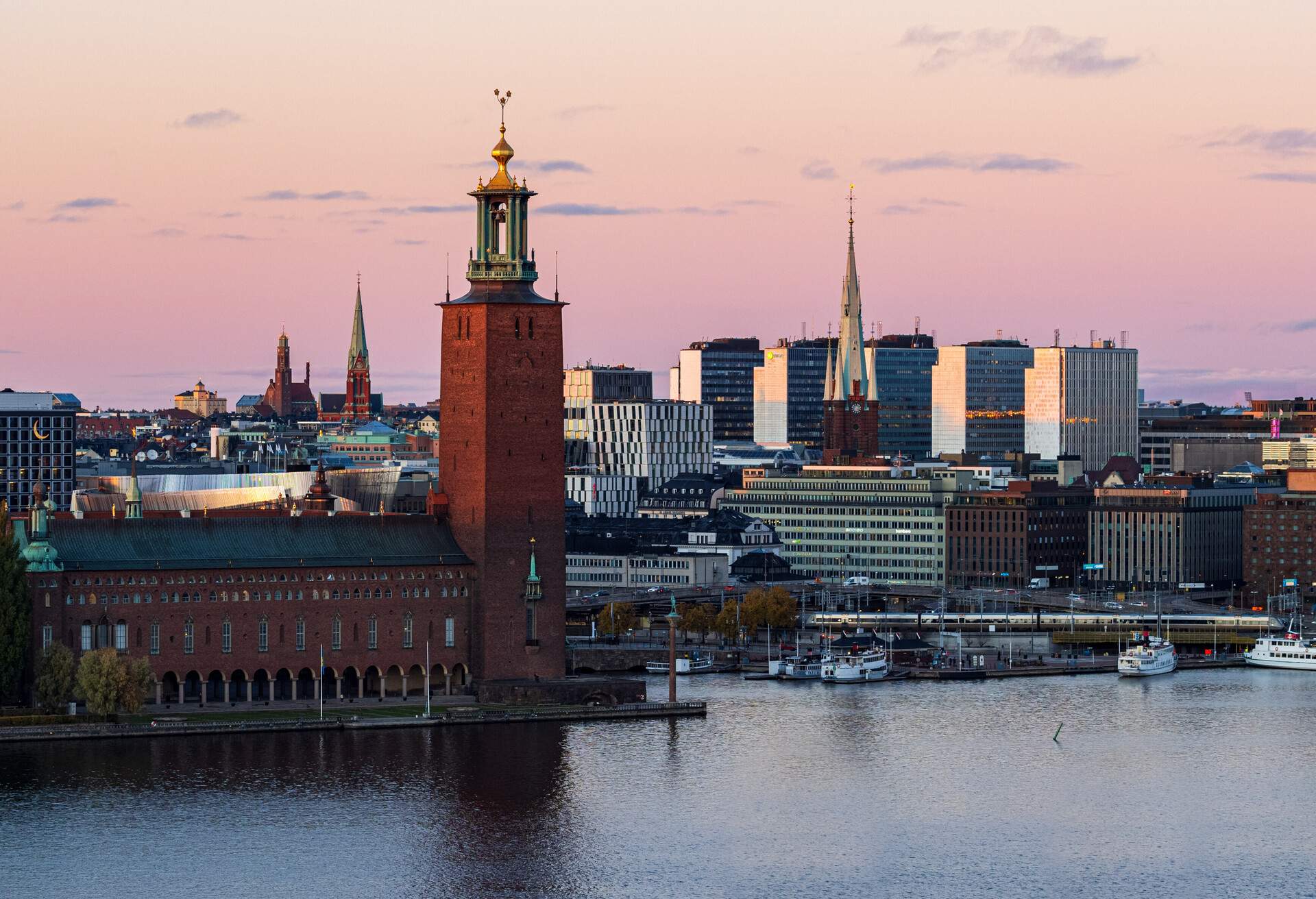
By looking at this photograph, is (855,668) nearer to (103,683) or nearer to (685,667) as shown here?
(685,667)

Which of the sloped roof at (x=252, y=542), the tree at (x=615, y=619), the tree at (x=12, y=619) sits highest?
the sloped roof at (x=252, y=542)

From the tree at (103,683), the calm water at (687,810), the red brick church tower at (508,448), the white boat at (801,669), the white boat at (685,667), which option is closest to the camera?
the calm water at (687,810)

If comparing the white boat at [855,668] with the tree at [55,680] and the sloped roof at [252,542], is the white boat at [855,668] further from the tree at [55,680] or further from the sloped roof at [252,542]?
the tree at [55,680]

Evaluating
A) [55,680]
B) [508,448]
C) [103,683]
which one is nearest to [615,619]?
[508,448]

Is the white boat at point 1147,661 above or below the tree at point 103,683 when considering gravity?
below

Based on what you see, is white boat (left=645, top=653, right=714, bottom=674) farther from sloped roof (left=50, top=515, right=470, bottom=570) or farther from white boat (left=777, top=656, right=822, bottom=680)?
sloped roof (left=50, top=515, right=470, bottom=570)

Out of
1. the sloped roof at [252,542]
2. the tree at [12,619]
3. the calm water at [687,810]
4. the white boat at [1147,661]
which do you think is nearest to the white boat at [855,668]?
the white boat at [1147,661]

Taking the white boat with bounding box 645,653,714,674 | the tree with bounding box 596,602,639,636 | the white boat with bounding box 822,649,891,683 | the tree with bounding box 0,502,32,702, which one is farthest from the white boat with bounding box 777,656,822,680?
the tree with bounding box 0,502,32,702
